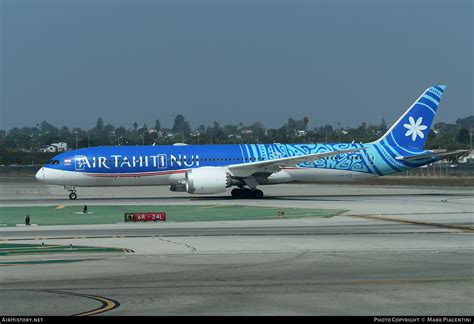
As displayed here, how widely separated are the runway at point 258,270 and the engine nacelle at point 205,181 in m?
14.8

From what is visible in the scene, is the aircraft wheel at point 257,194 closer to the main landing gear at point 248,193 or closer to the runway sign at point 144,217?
the main landing gear at point 248,193

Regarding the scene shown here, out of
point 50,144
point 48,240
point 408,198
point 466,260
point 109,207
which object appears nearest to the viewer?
point 466,260

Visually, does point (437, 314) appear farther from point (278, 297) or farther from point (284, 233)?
Result: point (284, 233)

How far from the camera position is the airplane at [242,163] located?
A: 5425cm

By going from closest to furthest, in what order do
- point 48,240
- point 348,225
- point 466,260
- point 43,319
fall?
point 43,319
point 466,260
point 48,240
point 348,225

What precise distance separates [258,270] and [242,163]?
34.1m

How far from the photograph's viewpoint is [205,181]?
52.2 metres

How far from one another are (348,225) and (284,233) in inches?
172

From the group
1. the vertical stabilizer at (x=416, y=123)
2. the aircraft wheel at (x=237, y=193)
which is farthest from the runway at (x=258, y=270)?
the vertical stabilizer at (x=416, y=123)

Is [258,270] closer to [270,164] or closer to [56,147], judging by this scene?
[270,164]

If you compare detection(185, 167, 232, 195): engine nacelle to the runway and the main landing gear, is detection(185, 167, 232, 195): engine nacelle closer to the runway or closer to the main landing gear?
the main landing gear

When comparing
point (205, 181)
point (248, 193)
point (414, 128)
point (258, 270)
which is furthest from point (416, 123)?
point (258, 270)

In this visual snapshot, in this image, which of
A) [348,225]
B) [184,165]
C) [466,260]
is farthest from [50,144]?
[466,260]

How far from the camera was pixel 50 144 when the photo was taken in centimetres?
18312
